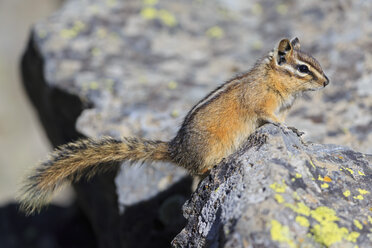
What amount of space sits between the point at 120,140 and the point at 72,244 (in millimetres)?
4000

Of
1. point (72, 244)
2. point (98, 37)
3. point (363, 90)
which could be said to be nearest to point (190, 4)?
point (98, 37)

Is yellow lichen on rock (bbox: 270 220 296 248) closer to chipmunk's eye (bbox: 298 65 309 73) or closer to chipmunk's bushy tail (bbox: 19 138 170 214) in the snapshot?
chipmunk's bushy tail (bbox: 19 138 170 214)

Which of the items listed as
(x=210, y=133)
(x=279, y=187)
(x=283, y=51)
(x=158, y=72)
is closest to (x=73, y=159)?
(x=210, y=133)

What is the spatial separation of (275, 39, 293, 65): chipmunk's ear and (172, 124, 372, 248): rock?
1447 millimetres

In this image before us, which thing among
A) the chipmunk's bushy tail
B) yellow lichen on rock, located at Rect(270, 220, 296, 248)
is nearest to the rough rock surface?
the chipmunk's bushy tail

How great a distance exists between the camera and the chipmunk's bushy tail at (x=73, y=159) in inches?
176

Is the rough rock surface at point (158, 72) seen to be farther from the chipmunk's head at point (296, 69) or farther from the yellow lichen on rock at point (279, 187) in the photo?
the yellow lichen on rock at point (279, 187)

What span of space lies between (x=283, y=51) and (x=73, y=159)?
253 centimetres

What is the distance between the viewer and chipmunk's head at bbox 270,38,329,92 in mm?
4609

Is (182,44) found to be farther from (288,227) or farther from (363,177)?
(288,227)

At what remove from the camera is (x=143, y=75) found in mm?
6824

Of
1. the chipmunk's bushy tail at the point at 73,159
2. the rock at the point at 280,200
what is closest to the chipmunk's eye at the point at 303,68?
the rock at the point at 280,200

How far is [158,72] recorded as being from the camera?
273 inches

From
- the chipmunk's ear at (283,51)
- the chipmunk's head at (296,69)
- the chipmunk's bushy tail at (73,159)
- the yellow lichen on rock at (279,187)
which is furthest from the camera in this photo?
the chipmunk's ear at (283,51)
